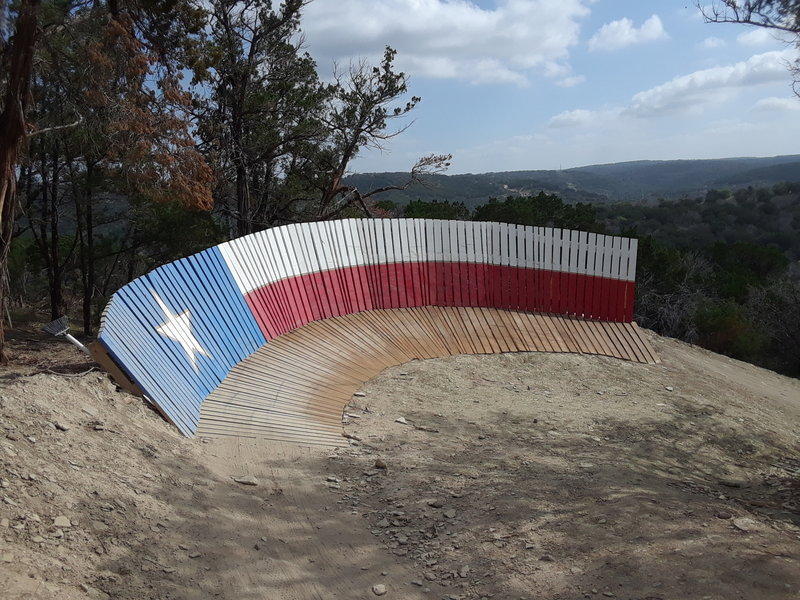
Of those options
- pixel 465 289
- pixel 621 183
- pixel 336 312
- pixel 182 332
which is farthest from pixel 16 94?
pixel 621 183

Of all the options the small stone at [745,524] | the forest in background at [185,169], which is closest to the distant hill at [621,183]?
the forest in background at [185,169]

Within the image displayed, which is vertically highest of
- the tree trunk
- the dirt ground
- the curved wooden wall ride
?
the tree trunk

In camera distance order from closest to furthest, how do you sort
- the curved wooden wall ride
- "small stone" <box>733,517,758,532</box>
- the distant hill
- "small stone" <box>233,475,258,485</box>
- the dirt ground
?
the dirt ground
"small stone" <box>733,517,758,532</box>
"small stone" <box>233,475,258,485</box>
the curved wooden wall ride
the distant hill

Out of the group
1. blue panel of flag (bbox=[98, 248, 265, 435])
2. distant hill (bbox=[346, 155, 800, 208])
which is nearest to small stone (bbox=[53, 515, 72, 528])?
blue panel of flag (bbox=[98, 248, 265, 435])

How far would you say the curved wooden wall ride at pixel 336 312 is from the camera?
6059mm

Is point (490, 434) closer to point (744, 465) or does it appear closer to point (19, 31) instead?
point (744, 465)

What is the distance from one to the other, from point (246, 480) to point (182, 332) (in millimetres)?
2173

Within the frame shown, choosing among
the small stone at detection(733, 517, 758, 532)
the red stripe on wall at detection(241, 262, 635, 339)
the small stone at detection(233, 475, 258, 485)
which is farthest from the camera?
the red stripe on wall at detection(241, 262, 635, 339)

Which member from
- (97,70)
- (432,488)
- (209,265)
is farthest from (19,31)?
(432,488)

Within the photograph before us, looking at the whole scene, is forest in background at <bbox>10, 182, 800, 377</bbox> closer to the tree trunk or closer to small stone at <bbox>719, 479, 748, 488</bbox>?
the tree trunk

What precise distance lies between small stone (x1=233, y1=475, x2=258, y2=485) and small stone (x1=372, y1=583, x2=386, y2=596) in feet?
4.89

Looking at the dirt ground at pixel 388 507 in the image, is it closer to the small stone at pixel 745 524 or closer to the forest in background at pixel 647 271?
the small stone at pixel 745 524

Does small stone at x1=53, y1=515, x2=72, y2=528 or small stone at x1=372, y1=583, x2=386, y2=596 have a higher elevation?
small stone at x1=53, y1=515, x2=72, y2=528

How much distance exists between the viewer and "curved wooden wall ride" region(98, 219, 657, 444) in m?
6.06
